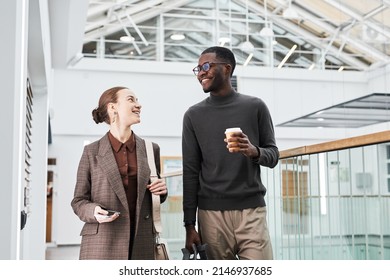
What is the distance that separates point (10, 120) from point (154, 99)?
9.96 meters

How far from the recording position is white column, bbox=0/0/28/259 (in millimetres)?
1742

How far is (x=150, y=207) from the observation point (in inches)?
76.0

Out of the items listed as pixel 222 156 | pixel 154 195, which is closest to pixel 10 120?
pixel 154 195

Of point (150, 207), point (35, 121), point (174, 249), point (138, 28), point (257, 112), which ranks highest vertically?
point (138, 28)

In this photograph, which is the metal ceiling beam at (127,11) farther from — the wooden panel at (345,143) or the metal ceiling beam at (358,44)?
the wooden panel at (345,143)

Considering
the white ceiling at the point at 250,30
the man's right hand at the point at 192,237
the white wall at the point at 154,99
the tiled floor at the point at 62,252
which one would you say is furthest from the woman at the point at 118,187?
the white ceiling at the point at 250,30

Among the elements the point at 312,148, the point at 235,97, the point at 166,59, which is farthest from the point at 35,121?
the point at 166,59

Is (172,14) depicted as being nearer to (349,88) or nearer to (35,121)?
(349,88)

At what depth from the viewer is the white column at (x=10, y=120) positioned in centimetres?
174

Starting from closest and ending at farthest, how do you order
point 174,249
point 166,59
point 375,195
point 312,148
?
1. point 375,195
2. point 312,148
3. point 174,249
4. point 166,59

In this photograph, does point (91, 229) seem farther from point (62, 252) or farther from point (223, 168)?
point (62, 252)

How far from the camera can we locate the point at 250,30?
1288 cm

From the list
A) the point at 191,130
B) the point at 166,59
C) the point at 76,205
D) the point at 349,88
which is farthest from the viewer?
the point at 349,88

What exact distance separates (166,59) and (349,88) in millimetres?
4448
